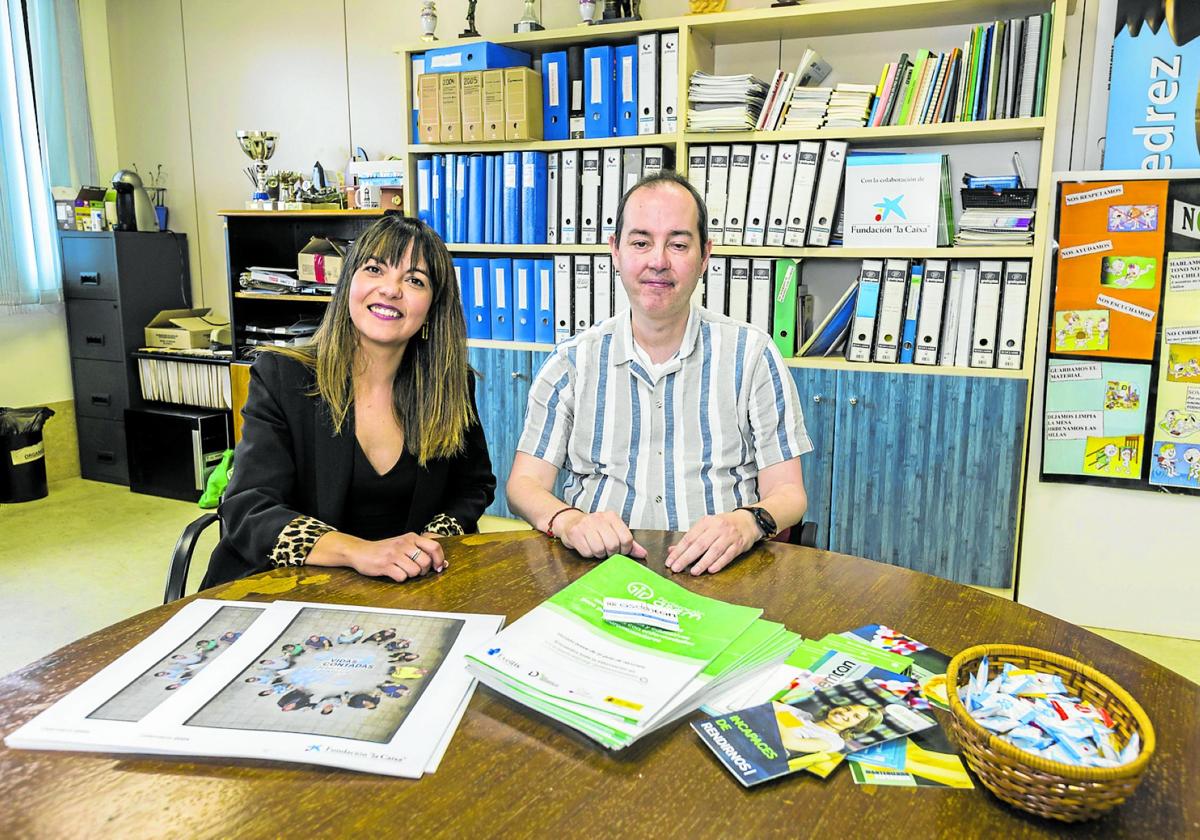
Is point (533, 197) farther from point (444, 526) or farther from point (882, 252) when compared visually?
point (444, 526)

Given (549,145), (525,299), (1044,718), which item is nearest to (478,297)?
(525,299)

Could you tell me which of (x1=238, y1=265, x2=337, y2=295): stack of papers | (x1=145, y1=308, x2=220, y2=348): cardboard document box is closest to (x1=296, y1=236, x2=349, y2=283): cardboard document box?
(x1=238, y1=265, x2=337, y2=295): stack of papers

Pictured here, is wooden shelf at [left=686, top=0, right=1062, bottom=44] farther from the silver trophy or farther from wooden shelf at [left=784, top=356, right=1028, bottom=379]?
the silver trophy

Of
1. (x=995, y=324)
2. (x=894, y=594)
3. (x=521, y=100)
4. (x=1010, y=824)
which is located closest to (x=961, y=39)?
(x=995, y=324)

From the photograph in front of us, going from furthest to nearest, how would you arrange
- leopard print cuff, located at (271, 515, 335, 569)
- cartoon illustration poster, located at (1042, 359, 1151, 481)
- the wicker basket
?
1. cartoon illustration poster, located at (1042, 359, 1151, 481)
2. leopard print cuff, located at (271, 515, 335, 569)
3. the wicker basket

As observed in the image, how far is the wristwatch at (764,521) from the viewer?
1474mm

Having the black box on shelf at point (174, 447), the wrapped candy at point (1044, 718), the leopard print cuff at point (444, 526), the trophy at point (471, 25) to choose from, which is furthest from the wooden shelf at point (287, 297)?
the wrapped candy at point (1044, 718)

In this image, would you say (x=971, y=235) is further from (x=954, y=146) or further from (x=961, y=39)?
(x=961, y=39)

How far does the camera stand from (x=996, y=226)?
8.96 feet

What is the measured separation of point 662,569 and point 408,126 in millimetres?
2810

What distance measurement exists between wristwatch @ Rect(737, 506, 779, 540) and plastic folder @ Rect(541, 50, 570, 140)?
2.26 metres

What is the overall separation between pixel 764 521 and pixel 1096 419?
1.80 m

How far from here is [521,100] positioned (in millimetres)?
3217

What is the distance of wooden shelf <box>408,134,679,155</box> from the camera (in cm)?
312
